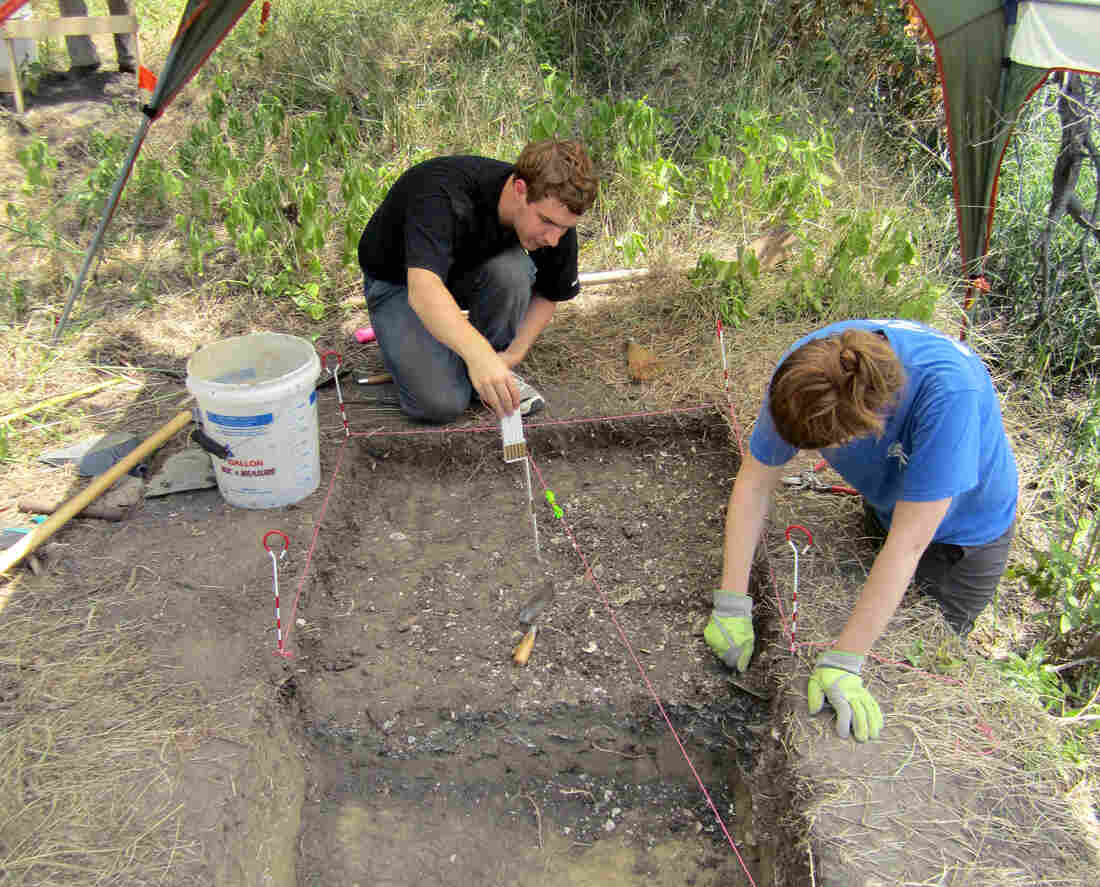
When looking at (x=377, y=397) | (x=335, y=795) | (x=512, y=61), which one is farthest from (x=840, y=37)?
(x=335, y=795)

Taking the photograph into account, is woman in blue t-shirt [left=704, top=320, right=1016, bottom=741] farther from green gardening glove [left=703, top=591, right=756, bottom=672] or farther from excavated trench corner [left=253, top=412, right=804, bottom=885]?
excavated trench corner [left=253, top=412, right=804, bottom=885]

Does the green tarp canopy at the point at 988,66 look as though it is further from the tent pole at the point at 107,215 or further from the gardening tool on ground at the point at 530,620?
the tent pole at the point at 107,215

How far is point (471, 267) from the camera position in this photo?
2951mm

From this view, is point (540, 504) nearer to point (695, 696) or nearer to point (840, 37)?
point (695, 696)

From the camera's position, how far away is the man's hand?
7.17ft

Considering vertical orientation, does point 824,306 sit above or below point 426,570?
above

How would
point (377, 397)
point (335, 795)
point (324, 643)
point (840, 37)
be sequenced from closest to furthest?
point (335, 795)
point (324, 643)
point (377, 397)
point (840, 37)

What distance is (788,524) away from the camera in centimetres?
257

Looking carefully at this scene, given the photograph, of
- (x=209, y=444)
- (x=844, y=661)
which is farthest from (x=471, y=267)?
(x=844, y=661)

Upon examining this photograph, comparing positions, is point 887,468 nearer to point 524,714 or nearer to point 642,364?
point 524,714

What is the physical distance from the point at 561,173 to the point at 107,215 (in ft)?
6.68

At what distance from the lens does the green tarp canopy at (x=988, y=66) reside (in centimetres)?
291

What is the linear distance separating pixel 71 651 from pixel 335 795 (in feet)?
A: 2.59

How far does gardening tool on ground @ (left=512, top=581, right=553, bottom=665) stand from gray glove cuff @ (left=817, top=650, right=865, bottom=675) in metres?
0.79
